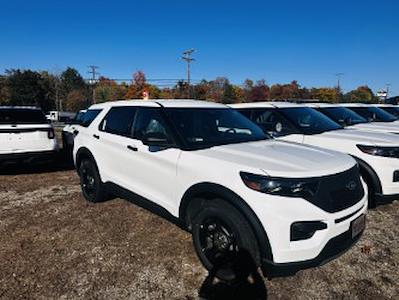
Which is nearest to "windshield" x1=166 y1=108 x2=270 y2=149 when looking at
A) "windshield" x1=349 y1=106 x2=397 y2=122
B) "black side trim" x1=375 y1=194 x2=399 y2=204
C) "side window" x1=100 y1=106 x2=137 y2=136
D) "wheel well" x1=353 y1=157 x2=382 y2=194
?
"side window" x1=100 y1=106 x2=137 y2=136

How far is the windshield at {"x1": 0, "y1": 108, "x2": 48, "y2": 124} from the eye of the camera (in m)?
7.75

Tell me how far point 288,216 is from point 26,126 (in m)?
6.62

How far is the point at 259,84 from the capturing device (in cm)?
10919

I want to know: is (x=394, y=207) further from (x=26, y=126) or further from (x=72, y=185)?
(x=26, y=126)

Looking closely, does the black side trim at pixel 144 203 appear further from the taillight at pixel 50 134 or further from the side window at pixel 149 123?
the taillight at pixel 50 134

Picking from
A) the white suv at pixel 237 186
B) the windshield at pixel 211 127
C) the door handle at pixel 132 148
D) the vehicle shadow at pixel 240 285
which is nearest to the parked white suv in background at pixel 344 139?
the white suv at pixel 237 186

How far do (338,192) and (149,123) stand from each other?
A: 2429 mm

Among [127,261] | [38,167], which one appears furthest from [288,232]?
[38,167]

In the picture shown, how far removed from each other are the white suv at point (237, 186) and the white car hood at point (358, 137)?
1842mm

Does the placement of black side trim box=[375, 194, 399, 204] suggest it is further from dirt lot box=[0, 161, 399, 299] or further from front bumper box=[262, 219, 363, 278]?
front bumper box=[262, 219, 363, 278]

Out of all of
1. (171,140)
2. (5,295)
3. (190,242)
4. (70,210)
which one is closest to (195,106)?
(171,140)

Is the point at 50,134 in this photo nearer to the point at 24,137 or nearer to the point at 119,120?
the point at 24,137

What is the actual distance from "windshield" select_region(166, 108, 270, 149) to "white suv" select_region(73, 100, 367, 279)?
14 mm

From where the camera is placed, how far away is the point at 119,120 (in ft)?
16.8
